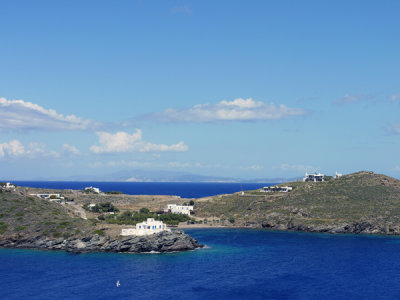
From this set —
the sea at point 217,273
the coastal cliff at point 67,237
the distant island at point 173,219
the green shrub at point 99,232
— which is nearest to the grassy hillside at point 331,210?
the distant island at point 173,219

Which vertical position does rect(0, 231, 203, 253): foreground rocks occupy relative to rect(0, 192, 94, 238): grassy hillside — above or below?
below

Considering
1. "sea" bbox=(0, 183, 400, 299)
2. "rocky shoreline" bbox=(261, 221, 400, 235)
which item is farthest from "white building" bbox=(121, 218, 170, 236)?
"rocky shoreline" bbox=(261, 221, 400, 235)

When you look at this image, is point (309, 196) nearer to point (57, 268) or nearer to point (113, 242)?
point (113, 242)

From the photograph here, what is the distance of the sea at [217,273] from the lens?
80500mm

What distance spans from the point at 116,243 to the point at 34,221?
3424 centimetres

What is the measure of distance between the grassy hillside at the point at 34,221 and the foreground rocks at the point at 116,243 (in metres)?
3.00

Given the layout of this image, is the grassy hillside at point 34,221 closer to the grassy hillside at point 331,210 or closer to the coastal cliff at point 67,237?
the coastal cliff at point 67,237

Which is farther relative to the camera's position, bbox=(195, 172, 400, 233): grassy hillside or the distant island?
bbox=(195, 172, 400, 233): grassy hillside

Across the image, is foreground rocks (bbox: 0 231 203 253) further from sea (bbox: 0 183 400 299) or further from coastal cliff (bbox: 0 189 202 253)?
sea (bbox: 0 183 400 299)

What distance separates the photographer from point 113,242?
119375mm

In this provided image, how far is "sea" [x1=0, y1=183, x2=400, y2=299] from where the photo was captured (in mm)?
80500

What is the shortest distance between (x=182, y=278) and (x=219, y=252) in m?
31.3

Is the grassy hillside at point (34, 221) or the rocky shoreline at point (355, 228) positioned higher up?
the grassy hillside at point (34, 221)

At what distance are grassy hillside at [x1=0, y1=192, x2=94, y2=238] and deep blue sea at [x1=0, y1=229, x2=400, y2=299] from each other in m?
10.5
